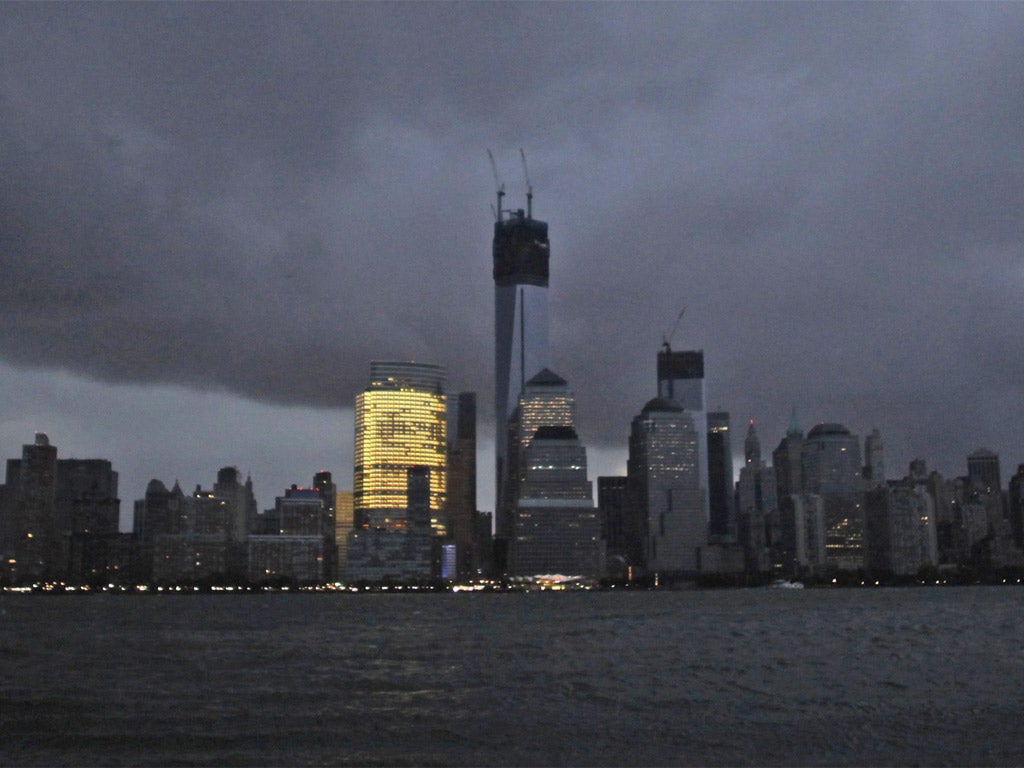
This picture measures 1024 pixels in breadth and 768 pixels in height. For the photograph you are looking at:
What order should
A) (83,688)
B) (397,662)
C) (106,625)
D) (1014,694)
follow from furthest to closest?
(106,625)
(397,662)
(83,688)
(1014,694)

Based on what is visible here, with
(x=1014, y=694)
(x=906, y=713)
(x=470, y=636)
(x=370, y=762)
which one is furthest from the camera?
(x=470, y=636)

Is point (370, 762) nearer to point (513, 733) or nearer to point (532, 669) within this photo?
point (513, 733)

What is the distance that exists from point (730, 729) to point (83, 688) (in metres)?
37.0

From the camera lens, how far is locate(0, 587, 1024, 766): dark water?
1719 inches

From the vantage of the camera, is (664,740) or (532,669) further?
(532,669)

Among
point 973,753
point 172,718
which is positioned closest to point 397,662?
point 172,718

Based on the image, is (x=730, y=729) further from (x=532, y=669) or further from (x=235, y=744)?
(x=532, y=669)

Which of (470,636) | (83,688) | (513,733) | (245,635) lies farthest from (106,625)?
(513,733)

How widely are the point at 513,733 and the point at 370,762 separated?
8293 mm

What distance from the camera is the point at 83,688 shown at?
65562mm

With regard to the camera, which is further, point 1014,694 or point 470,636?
point 470,636

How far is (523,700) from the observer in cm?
5919

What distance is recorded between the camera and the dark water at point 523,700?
43656 mm

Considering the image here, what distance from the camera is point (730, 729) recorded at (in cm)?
4822
